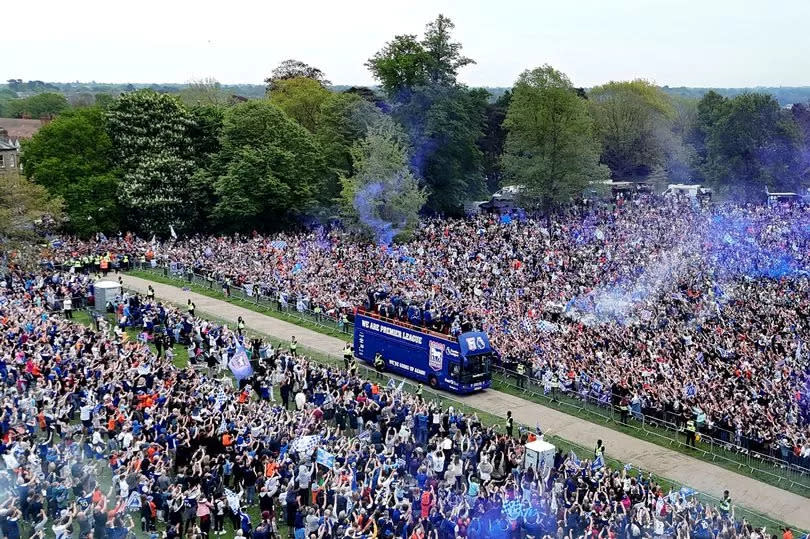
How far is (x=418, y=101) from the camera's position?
6531cm

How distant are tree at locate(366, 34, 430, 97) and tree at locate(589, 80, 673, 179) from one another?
36.3 metres

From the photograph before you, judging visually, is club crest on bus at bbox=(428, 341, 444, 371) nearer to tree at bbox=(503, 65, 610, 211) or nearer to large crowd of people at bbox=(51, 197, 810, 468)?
large crowd of people at bbox=(51, 197, 810, 468)

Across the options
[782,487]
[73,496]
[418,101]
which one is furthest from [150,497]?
[418,101]

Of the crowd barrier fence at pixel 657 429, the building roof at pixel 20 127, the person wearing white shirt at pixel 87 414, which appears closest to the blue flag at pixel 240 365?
the person wearing white shirt at pixel 87 414

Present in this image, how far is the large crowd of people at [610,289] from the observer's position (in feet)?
95.5

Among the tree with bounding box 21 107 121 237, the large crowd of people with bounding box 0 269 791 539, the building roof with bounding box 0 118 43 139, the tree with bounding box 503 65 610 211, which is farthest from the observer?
the building roof with bounding box 0 118 43 139

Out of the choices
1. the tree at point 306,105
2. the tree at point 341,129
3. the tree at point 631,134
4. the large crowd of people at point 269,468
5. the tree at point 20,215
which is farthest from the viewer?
the tree at point 631,134

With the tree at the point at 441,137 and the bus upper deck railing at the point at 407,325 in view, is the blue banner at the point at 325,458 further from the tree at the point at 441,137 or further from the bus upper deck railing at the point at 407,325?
the tree at the point at 441,137

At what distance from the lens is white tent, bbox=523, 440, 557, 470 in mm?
23188

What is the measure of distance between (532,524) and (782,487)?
33.7 ft

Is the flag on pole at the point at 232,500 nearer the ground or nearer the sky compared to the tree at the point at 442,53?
nearer the ground

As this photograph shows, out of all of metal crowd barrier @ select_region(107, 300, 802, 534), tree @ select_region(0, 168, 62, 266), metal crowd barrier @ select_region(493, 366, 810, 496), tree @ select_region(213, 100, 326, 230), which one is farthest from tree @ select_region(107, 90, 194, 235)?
metal crowd barrier @ select_region(493, 366, 810, 496)

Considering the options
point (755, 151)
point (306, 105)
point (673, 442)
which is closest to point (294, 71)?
point (306, 105)

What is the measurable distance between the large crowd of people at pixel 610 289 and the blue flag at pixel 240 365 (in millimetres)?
8217
